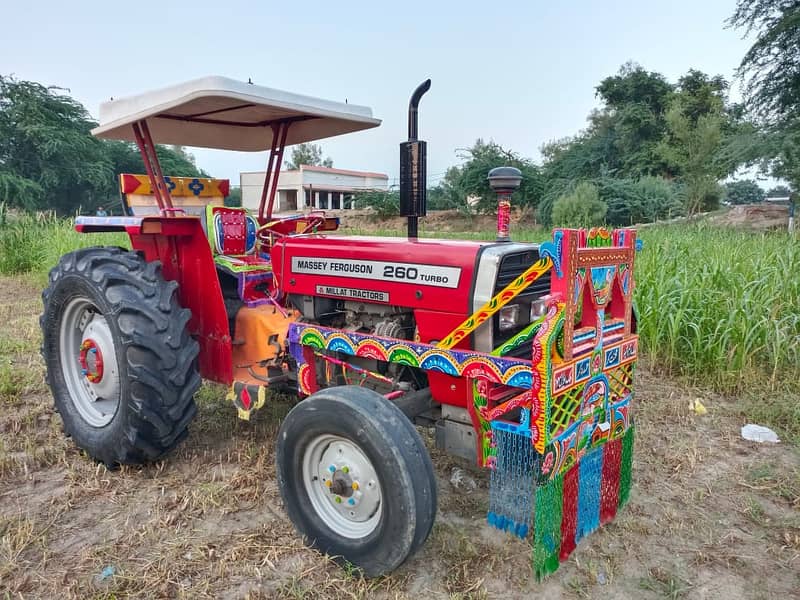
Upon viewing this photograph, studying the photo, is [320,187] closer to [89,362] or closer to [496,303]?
[89,362]

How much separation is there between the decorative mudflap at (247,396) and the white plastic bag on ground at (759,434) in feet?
9.86

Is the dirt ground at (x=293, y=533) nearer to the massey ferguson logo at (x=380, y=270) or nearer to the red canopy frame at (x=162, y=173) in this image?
the massey ferguson logo at (x=380, y=270)

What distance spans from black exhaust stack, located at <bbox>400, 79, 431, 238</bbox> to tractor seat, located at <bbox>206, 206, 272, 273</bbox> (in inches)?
38.4

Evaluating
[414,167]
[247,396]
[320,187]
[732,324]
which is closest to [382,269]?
[414,167]

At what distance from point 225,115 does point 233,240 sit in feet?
2.55

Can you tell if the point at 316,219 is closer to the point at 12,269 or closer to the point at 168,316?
the point at 168,316

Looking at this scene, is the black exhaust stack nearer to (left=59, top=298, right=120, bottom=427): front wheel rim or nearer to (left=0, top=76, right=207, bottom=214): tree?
(left=59, top=298, right=120, bottom=427): front wheel rim

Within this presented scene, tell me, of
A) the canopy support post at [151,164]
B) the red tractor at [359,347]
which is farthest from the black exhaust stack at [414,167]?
the canopy support post at [151,164]

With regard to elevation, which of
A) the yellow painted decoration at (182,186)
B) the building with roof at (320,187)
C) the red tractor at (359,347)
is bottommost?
the red tractor at (359,347)

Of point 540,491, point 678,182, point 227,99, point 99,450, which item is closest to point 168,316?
point 99,450

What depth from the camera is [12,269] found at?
32.6 feet

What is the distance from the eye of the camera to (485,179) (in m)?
28.3

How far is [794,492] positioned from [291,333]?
9.00ft

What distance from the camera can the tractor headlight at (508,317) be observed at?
2.49 meters
